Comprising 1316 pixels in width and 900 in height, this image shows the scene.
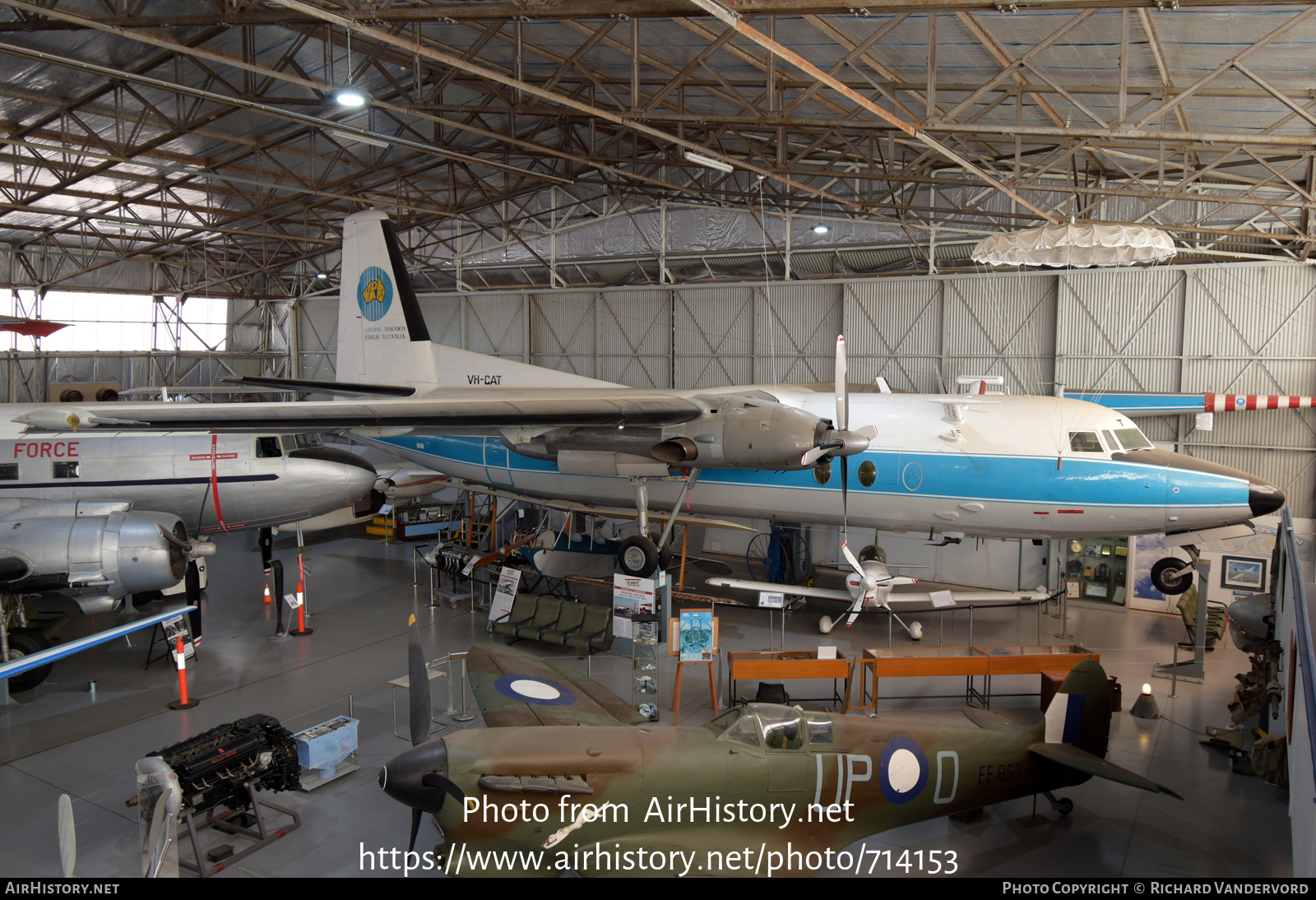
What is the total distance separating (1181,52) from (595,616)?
41.3 ft

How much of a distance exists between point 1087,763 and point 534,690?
5.89 meters

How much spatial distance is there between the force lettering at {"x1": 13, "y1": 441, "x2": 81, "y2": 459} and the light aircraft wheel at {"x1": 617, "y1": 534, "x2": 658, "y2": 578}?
10.2 meters

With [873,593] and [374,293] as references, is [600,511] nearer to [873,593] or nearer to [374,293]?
[873,593]

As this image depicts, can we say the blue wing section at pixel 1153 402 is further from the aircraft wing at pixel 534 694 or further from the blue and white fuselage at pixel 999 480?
the aircraft wing at pixel 534 694

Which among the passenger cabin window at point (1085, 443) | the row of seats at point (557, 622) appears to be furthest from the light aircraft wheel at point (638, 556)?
the passenger cabin window at point (1085, 443)

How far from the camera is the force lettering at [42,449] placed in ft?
47.0

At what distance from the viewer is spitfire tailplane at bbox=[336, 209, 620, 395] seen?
18.3m

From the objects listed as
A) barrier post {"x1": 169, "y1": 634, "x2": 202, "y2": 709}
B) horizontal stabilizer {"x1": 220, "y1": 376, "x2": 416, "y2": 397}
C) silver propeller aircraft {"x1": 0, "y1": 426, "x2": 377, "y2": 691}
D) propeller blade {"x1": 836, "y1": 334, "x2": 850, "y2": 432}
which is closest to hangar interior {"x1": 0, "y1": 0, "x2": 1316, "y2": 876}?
barrier post {"x1": 169, "y1": 634, "x2": 202, "y2": 709}

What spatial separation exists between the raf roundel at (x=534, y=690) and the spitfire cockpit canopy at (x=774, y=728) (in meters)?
1.95

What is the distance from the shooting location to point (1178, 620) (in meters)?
17.2

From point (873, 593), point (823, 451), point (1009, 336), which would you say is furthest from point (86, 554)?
point (1009, 336)

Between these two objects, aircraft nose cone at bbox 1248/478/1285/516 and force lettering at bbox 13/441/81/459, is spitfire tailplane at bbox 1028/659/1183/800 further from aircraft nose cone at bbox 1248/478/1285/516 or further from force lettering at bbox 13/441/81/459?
force lettering at bbox 13/441/81/459
